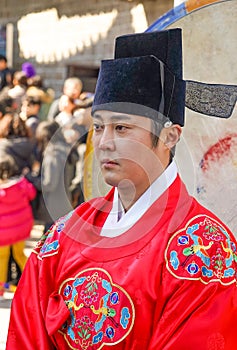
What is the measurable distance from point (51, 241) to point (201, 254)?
443 millimetres

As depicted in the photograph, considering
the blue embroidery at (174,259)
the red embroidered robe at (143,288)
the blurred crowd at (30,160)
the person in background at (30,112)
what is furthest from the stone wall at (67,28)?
the blue embroidery at (174,259)

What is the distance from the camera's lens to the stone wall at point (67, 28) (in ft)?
23.8

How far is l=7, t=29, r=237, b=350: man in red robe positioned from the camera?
169 cm

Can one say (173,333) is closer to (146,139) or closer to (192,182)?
(146,139)

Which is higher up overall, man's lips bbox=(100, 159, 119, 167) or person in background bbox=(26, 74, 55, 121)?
man's lips bbox=(100, 159, 119, 167)

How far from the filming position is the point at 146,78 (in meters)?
1.81

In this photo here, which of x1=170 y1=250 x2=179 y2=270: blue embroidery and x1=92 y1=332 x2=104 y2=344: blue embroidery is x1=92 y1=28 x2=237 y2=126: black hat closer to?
x1=170 y1=250 x2=179 y2=270: blue embroidery

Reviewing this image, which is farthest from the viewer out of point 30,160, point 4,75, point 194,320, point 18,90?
point 4,75

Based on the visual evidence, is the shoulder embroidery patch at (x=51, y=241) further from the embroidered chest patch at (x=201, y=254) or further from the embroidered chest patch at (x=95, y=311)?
the embroidered chest patch at (x=201, y=254)

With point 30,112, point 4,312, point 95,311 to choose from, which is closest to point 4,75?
point 30,112

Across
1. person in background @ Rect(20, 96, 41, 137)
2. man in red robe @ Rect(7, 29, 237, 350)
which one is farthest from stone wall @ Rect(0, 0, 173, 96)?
man in red robe @ Rect(7, 29, 237, 350)

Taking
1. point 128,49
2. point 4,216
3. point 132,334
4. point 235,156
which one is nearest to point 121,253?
point 132,334

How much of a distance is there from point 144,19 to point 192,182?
467 centimetres

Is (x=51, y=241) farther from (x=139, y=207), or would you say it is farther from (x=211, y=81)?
(x=211, y=81)
